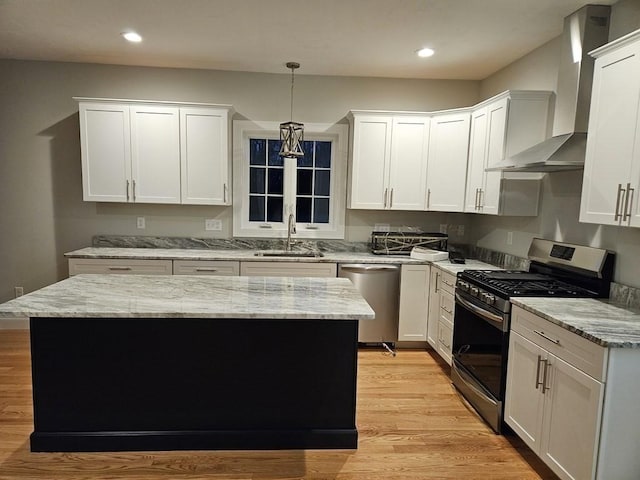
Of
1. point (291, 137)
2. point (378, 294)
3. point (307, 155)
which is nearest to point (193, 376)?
point (378, 294)

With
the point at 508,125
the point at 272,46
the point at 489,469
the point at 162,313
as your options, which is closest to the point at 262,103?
the point at 272,46

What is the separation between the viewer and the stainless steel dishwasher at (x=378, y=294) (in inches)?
149

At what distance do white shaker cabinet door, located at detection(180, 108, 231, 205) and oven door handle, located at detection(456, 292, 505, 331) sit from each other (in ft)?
7.76

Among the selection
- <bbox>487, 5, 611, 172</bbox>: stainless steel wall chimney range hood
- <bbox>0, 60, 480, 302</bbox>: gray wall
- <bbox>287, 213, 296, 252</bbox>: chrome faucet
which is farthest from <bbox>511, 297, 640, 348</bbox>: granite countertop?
<bbox>0, 60, 480, 302</bbox>: gray wall

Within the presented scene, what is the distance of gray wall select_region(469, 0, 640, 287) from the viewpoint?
2.38 metres

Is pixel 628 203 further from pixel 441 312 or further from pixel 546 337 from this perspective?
pixel 441 312

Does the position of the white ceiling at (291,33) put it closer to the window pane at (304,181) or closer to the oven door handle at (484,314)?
the window pane at (304,181)

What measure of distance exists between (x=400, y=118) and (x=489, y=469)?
297 cm

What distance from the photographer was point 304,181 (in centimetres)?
440

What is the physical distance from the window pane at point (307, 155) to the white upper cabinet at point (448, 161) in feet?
4.02

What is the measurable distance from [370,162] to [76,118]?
9.63 feet

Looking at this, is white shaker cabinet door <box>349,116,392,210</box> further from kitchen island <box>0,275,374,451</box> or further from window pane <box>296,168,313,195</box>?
kitchen island <box>0,275,374,451</box>

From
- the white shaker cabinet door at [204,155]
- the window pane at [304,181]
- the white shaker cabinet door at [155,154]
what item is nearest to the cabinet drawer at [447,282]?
the window pane at [304,181]

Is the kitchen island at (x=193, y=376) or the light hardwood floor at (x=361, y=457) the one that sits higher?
the kitchen island at (x=193, y=376)
